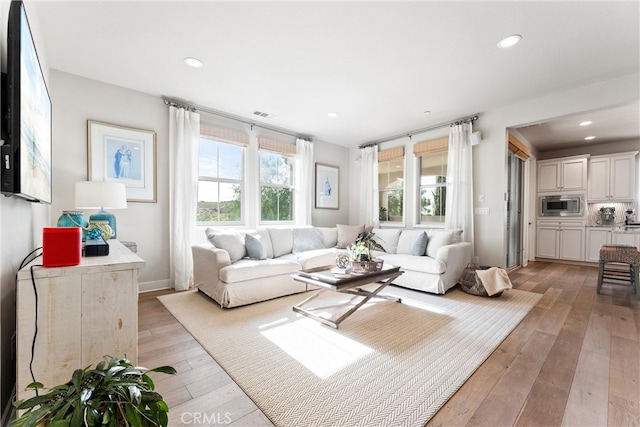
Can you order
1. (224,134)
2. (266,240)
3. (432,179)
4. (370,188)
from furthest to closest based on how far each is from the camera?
(370,188)
(432,179)
(224,134)
(266,240)

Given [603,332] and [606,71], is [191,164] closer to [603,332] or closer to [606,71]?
[603,332]

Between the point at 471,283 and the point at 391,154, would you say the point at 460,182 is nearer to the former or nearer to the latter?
A: the point at 391,154

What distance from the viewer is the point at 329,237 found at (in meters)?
4.76

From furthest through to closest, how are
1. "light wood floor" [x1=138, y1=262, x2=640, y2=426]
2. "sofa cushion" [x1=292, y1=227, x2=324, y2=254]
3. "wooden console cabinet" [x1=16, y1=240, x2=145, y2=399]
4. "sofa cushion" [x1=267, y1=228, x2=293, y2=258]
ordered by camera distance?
"sofa cushion" [x1=292, y1=227, x2=324, y2=254] → "sofa cushion" [x1=267, y1=228, x2=293, y2=258] → "light wood floor" [x1=138, y1=262, x2=640, y2=426] → "wooden console cabinet" [x1=16, y1=240, x2=145, y2=399]

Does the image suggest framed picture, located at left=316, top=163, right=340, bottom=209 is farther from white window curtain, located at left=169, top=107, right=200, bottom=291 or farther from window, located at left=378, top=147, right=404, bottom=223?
white window curtain, located at left=169, top=107, right=200, bottom=291

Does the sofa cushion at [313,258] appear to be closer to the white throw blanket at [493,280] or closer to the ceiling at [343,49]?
the white throw blanket at [493,280]

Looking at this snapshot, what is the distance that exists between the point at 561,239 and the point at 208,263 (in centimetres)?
703

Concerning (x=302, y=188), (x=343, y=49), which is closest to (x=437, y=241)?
(x=302, y=188)

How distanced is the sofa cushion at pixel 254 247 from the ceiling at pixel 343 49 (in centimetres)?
188

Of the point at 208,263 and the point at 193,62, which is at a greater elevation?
the point at 193,62

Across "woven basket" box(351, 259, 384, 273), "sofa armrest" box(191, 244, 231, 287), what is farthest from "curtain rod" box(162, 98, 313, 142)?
"woven basket" box(351, 259, 384, 273)

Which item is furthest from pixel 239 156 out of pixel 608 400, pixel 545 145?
pixel 545 145

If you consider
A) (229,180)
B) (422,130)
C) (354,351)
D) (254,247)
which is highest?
(422,130)

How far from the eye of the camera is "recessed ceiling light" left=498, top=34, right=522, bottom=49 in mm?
2332
